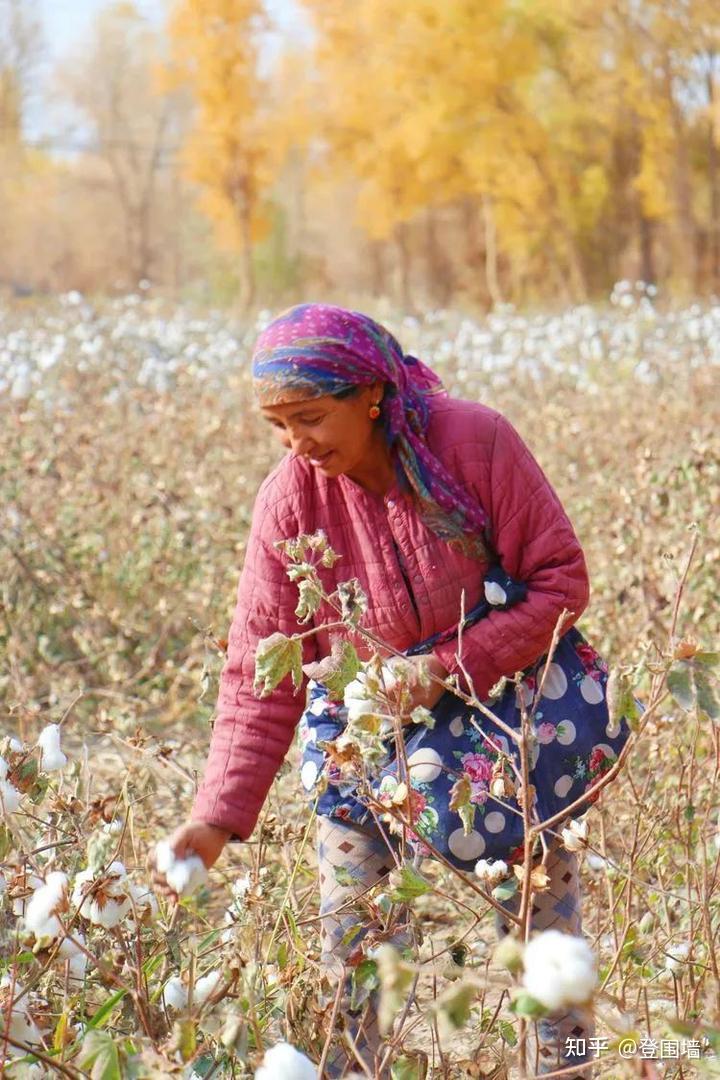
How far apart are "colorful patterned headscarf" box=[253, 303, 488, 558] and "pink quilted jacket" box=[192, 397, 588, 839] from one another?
0.03 meters

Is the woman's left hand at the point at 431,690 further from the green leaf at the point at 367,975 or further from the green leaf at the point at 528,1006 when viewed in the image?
the green leaf at the point at 528,1006

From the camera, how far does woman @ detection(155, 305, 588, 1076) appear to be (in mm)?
→ 2162

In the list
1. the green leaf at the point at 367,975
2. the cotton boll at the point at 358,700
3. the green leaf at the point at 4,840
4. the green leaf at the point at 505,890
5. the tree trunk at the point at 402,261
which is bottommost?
the green leaf at the point at 367,975

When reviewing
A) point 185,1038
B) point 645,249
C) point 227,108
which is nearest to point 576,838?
point 185,1038

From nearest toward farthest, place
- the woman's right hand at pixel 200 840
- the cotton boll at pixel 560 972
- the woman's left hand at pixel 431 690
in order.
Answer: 1. the cotton boll at pixel 560 972
2. the woman's right hand at pixel 200 840
3. the woman's left hand at pixel 431 690

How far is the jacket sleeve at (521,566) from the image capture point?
7.16 ft

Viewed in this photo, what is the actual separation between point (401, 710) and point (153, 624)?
3783 millimetres

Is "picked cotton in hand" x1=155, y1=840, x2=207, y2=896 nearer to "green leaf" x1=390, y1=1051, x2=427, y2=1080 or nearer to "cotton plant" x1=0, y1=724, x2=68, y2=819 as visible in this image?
"cotton plant" x1=0, y1=724, x2=68, y2=819

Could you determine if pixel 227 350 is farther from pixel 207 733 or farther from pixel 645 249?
pixel 645 249

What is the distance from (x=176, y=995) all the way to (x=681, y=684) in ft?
2.45

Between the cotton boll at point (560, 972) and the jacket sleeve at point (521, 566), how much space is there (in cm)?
105

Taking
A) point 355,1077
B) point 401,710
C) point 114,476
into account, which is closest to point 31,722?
point 114,476

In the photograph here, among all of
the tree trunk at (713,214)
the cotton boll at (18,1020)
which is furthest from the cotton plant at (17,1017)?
the tree trunk at (713,214)

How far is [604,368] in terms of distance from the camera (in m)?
8.88
